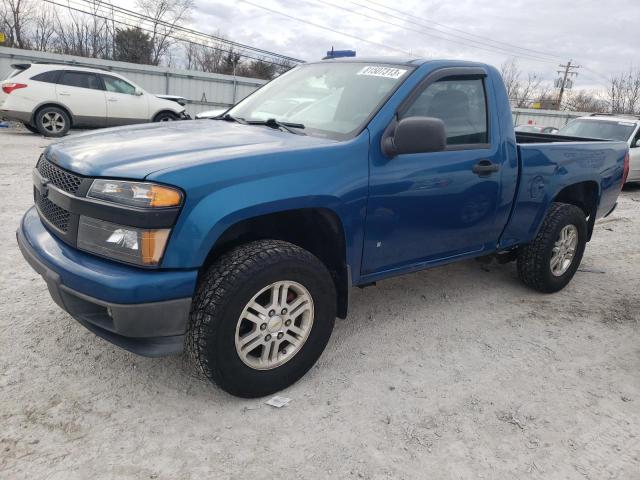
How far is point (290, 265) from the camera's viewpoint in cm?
259

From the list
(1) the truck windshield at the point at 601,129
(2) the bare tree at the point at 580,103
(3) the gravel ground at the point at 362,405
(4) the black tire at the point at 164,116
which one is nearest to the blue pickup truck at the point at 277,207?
(3) the gravel ground at the point at 362,405

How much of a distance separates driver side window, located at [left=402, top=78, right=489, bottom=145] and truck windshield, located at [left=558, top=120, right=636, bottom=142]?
8516 millimetres

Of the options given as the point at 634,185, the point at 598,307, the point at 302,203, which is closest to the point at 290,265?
the point at 302,203

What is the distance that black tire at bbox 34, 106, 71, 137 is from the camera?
39.1 ft

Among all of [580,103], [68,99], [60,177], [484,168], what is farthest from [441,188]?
[580,103]

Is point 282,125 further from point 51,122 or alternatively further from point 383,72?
point 51,122

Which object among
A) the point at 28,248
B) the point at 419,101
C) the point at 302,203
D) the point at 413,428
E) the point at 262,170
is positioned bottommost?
the point at 413,428

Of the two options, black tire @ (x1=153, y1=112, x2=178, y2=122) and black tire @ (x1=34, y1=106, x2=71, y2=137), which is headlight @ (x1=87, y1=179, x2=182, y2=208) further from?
black tire @ (x1=153, y1=112, x2=178, y2=122)

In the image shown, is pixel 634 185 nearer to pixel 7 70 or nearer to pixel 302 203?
pixel 302 203

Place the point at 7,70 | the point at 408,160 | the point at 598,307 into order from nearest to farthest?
1. the point at 408,160
2. the point at 598,307
3. the point at 7,70

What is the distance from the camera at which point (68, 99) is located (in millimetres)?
12117

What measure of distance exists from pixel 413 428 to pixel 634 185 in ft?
38.6

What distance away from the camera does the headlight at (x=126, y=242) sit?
2236 millimetres

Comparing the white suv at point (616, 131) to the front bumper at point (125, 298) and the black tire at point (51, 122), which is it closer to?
the front bumper at point (125, 298)
